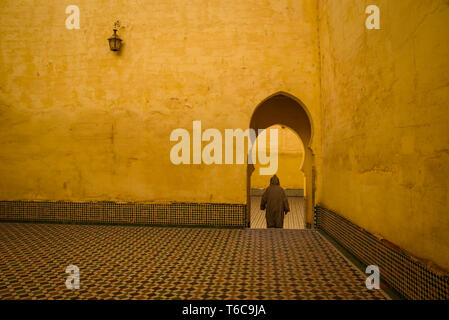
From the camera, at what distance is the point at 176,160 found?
5.23 metres

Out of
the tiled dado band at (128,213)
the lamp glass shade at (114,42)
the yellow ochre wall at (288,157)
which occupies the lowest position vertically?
the tiled dado band at (128,213)

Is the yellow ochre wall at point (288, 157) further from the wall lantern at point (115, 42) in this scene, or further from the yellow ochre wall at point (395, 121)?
the yellow ochre wall at point (395, 121)

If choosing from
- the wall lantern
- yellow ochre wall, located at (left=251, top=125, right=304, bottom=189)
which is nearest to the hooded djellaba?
the wall lantern

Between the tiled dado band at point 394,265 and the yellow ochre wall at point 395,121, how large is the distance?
3.8 inches

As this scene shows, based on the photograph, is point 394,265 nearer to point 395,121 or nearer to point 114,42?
point 395,121

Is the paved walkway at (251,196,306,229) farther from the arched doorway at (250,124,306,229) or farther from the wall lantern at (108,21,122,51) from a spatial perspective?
the wall lantern at (108,21,122,51)

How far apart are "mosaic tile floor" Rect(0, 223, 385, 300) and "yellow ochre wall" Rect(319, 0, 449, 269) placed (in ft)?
2.37

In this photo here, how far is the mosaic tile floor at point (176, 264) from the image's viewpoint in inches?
105

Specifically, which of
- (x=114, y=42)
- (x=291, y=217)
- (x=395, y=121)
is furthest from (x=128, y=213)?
(x=291, y=217)

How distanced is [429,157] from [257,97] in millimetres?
3313

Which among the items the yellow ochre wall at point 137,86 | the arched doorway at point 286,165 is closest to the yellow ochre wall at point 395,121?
the yellow ochre wall at point 137,86

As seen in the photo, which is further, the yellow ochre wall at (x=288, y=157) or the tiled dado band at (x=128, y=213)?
the yellow ochre wall at (x=288, y=157)
